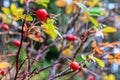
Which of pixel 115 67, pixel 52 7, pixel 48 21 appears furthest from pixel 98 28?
pixel 115 67

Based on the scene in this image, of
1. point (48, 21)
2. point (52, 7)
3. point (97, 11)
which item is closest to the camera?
point (48, 21)

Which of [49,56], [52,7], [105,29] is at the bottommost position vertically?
[49,56]

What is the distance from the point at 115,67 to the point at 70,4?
1.81 m

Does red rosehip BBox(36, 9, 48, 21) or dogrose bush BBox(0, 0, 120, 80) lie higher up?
red rosehip BBox(36, 9, 48, 21)

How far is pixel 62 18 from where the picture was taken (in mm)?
2080

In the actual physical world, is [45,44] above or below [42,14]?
below

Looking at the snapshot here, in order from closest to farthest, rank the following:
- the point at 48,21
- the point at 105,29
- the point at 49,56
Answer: the point at 48,21, the point at 105,29, the point at 49,56

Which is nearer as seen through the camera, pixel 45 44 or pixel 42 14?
pixel 42 14

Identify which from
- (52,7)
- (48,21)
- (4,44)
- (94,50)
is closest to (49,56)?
(52,7)

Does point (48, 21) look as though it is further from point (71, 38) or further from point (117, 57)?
point (71, 38)

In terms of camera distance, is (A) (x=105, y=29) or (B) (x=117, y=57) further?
(A) (x=105, y=29)

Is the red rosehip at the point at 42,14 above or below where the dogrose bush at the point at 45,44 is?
above

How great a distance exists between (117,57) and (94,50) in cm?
7

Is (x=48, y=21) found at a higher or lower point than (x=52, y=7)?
higher
